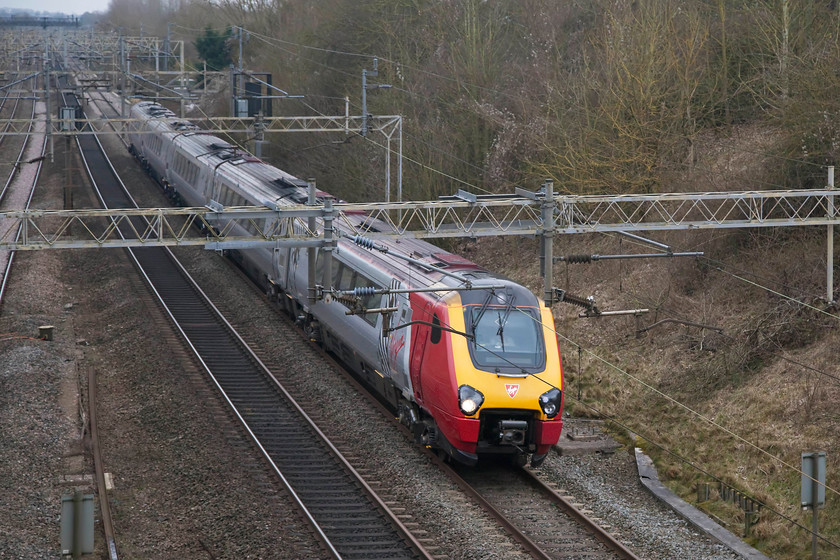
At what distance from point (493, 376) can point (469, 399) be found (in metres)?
0.53

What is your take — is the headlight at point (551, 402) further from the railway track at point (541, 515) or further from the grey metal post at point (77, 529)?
the grey metal post at point (77, 529)

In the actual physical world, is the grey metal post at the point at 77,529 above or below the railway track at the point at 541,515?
above

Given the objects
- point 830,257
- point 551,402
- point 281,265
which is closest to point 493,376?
point 551,402

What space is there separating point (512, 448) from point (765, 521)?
3.72 meters

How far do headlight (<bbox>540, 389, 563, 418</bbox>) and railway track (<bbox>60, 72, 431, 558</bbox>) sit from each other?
8.84 feet

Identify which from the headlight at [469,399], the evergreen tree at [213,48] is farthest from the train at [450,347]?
the evergreen tree at [213,48]

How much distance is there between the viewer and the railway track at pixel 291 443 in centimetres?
1358

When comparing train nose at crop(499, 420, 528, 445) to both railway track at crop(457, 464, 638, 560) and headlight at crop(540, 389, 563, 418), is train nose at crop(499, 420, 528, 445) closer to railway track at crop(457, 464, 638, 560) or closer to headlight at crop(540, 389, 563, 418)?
headlight at crop(540, 389, 563, 418)

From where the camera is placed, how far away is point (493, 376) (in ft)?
49.2

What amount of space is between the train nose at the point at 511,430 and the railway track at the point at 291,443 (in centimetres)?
197

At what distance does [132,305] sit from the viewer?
26.7 m

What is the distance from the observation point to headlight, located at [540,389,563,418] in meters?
15.0

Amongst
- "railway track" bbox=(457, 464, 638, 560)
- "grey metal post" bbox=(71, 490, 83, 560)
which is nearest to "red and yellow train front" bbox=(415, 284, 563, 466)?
"railway track" bbox=(457, 464, 638, 560)

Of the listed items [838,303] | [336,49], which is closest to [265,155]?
[336,49]
